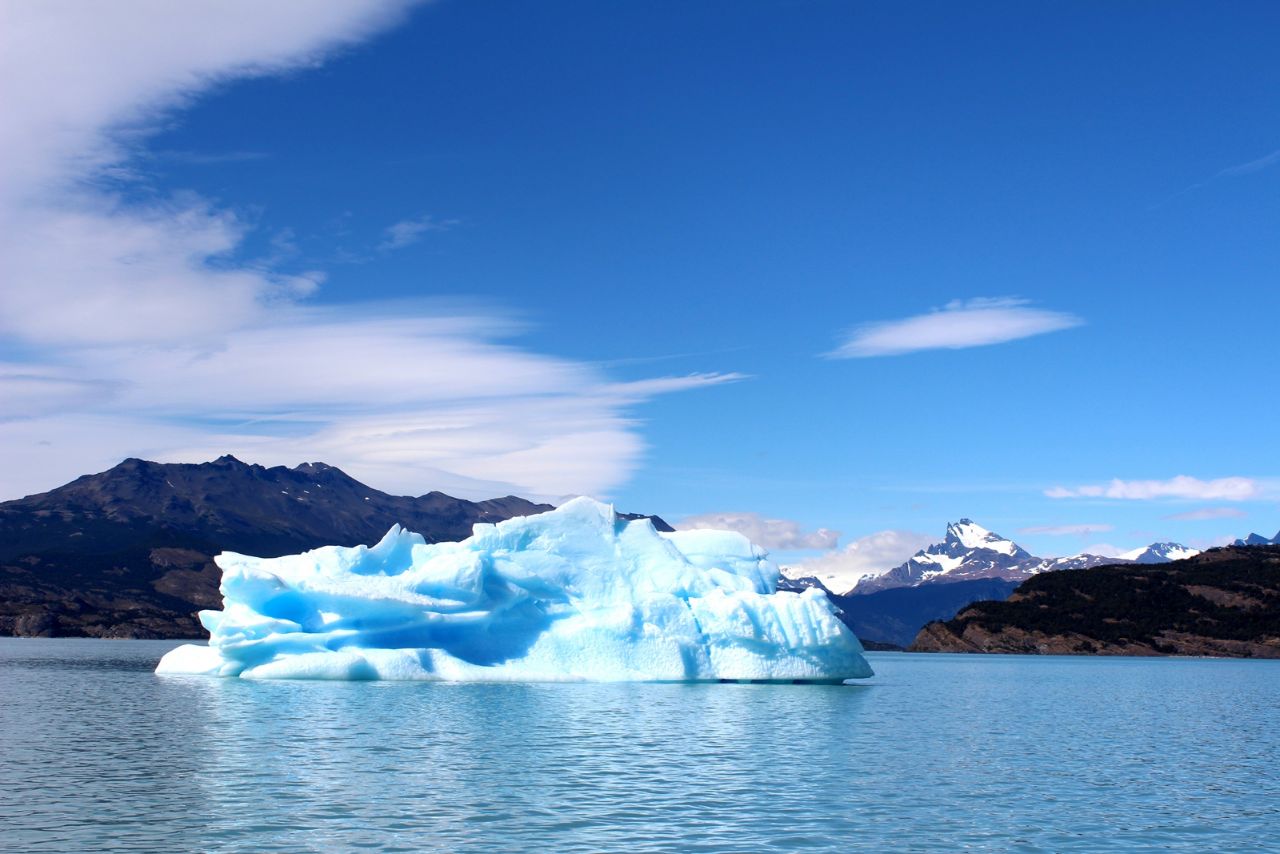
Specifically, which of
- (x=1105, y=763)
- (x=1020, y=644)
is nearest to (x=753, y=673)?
(x=1105, y=763)

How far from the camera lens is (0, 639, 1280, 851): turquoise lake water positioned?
16.1 m

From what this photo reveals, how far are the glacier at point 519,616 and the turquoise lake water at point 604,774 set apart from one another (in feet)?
10.8

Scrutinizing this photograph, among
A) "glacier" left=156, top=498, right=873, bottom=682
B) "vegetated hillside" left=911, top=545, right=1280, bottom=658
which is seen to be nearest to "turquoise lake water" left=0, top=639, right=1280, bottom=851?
"glacier" left=156, top=498, right=873, bottom=682

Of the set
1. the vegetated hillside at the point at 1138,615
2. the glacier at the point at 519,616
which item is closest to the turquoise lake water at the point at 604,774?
the glacier at the point at 519,616

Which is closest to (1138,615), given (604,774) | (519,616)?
(519,616)

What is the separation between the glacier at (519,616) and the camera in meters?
43.6

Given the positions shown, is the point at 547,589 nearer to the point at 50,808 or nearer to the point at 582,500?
the point at 582,500

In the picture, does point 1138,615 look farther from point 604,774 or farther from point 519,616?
point 604,774

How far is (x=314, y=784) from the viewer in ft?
64.5

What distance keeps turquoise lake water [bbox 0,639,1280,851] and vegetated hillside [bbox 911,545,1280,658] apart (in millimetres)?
118538

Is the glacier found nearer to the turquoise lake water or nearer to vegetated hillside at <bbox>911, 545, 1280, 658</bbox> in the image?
the turquoise lake water

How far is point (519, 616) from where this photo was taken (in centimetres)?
4556

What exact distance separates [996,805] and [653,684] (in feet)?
96.4

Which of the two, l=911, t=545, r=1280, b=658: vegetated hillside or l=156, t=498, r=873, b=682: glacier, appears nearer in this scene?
l=156, t=498, r=873, b=682: glacier
